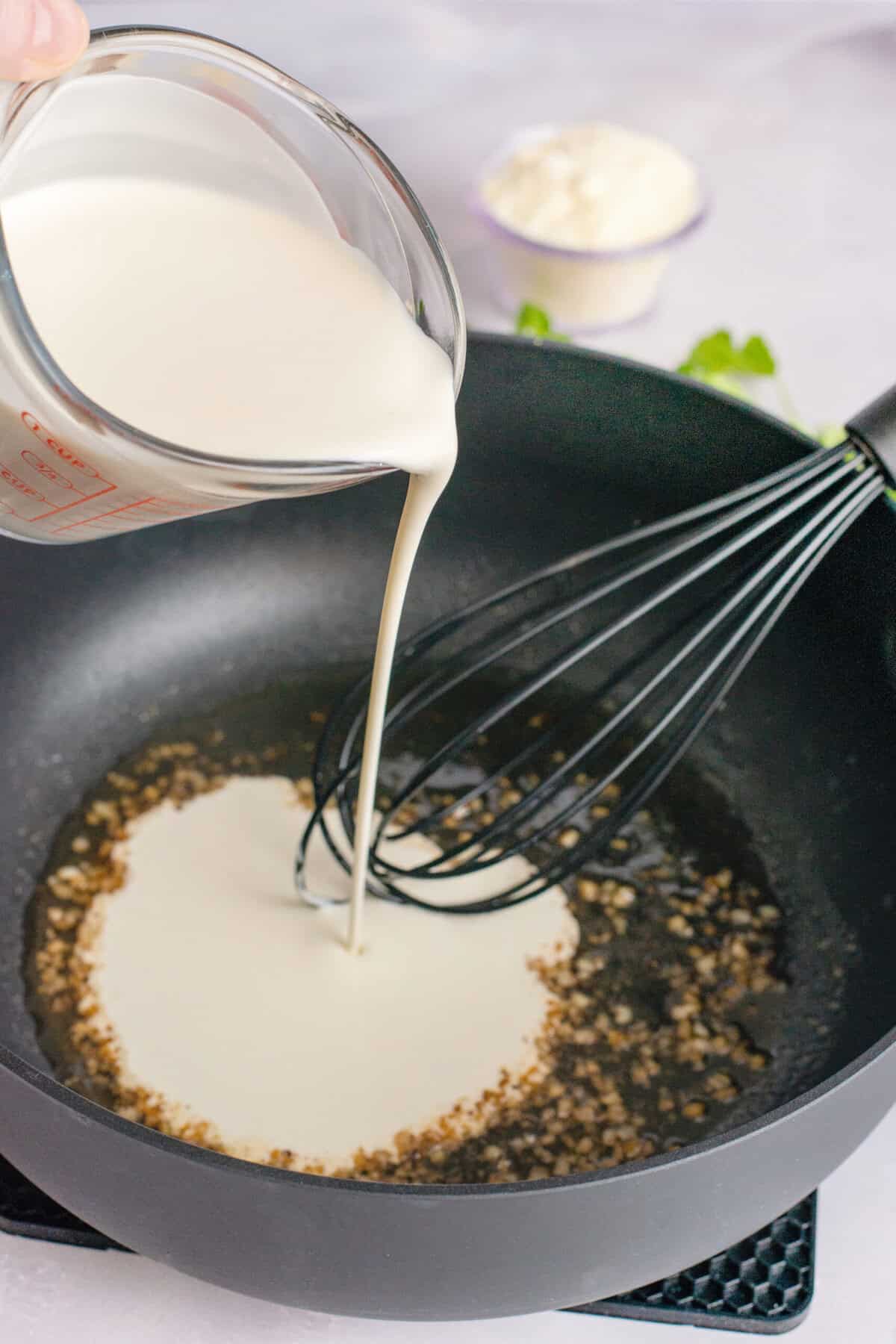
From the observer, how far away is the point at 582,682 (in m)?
0.84

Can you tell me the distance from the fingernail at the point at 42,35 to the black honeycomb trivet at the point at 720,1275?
1.38ft

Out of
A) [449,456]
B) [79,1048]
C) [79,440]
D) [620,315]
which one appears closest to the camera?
[79,440]

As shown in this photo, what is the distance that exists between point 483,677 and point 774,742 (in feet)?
0.57

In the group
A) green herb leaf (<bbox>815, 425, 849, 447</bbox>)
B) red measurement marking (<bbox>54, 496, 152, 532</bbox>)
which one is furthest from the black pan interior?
red measurement marking (<bbox>54, 496, 152, 532</bbox>)

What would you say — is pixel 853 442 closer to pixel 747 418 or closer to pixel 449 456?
pixel 747 418

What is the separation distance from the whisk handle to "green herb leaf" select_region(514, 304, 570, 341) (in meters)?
0.29

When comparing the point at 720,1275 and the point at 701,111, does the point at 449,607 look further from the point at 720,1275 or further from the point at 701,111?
the point at 701,111

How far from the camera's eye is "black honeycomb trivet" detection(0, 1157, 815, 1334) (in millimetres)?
542

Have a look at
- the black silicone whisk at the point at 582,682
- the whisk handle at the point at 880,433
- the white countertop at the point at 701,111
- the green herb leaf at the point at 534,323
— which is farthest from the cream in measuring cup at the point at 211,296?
the white countertop at the point at 701,111

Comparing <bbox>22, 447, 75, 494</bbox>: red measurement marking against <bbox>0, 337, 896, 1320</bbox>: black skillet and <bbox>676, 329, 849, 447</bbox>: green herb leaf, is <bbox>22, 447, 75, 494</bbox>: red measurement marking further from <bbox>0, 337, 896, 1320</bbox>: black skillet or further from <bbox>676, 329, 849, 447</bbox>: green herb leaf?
<bbox>676, 329, 849, 447</bbox>: green herb leaf

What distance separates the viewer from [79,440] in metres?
0.43

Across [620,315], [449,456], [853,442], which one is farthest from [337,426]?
[620,315]

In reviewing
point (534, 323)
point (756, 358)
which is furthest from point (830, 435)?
point (534, 323)

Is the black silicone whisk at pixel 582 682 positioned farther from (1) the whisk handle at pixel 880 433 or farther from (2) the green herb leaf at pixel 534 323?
(2) the green herb leaf at pixel 534 323
